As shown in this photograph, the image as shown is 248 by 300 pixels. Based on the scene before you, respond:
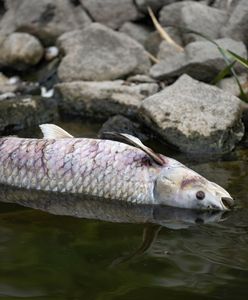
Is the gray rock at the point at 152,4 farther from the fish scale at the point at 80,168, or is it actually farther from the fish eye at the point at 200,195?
the fish eye at the point at 200,195

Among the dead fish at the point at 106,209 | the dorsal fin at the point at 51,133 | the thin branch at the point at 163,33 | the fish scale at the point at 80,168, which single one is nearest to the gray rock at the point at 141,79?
the thin branch at the point at 163,33

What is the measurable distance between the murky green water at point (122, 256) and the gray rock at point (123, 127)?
92.1 inches

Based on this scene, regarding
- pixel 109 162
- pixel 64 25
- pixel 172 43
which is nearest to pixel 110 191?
Result: pixel 109 162

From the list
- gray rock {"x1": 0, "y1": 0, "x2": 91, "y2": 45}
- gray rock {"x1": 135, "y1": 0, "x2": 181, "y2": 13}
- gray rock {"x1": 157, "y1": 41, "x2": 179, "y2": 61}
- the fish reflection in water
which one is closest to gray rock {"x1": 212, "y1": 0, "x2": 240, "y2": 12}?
gray rock {"x1": 135, "y1": 0, "x2": 181, "y2": 13}

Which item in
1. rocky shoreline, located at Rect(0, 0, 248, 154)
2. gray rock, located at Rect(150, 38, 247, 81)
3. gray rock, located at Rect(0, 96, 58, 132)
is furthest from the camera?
gray rock, located at Rect(150, 38, 247, 81)

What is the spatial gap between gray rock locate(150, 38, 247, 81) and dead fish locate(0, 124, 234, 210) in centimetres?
356

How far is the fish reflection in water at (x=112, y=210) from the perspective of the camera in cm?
491

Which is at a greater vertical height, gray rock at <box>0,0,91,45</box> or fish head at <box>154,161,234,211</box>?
fish head at <box>154,161,234,211</box>

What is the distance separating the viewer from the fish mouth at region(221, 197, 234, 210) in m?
5.12

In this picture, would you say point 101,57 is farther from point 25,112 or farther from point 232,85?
point 232,85

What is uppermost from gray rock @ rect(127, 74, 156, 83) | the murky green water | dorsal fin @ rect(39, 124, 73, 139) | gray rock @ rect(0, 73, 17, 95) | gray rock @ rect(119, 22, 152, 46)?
the murky green water

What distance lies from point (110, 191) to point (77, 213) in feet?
1.30

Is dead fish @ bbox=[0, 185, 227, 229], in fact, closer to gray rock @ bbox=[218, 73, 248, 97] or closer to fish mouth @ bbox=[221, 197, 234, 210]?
fish mouth @ bbox=[221, 197, 234, 210]

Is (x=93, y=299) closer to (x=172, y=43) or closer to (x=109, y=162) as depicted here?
(x=109, y=162)
